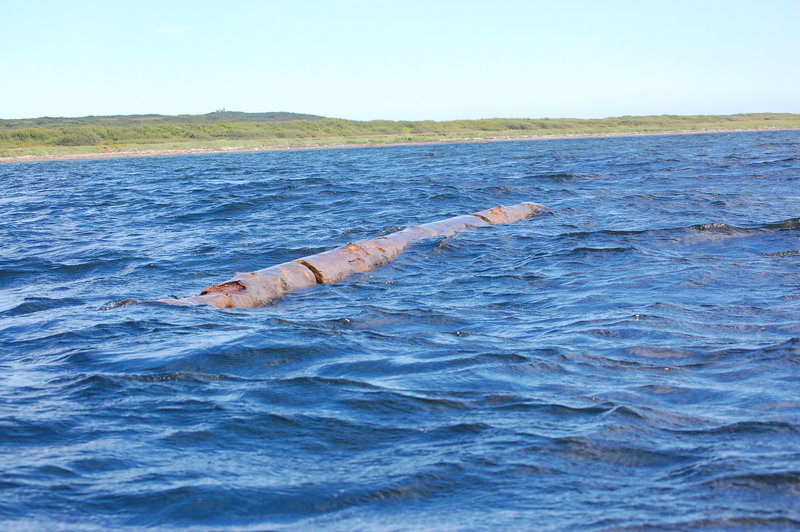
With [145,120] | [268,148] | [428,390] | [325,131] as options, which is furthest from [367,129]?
[428,390]

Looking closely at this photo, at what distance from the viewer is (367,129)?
343 feet

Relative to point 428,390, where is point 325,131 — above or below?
above

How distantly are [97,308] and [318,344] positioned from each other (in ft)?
9.75

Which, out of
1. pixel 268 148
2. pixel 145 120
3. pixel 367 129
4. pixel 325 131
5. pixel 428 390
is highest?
pixel 145 120

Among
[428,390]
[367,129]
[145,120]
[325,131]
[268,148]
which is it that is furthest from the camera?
[145,120]

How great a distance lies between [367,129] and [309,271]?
9786 cm

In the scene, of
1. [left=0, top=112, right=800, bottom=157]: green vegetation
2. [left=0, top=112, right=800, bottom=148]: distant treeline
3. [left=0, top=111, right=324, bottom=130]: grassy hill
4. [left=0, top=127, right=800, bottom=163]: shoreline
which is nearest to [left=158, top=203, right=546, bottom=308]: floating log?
[left=0, top=127, right=800, bottom=163]: shoreline

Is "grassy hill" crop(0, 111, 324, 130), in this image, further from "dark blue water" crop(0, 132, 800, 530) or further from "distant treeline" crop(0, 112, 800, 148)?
"dark blue water" crop(0, 132, 800, 530)

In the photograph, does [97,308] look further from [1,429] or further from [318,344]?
[1,429]

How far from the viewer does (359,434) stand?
4.15 metres

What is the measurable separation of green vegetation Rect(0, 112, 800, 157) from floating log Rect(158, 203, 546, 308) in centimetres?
6347

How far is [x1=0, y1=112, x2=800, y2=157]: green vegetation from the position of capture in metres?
78.4

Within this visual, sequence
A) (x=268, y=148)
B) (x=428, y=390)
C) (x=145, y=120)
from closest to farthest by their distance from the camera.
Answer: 1. (x=428, y=390)
2. (x=268, y=148)
3. (x=145, y=120)

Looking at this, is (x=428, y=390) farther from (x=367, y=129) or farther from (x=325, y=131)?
(x=367, y=129)
